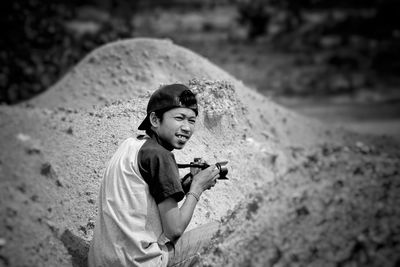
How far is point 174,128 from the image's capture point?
9.24ft

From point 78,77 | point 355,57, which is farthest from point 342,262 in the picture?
point 355,57

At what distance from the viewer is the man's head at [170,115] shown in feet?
9.23

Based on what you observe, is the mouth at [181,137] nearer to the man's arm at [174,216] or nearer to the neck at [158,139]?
the neck at [158,139]

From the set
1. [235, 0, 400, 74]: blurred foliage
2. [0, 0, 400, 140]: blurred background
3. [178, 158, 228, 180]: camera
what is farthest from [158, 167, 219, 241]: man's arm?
[235, 0, 400, 74]: blurred foliage

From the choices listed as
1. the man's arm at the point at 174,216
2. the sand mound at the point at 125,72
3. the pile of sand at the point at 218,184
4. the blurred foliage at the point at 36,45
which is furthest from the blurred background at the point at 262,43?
the man's arm at the point at 174,216

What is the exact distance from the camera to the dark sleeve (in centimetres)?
250

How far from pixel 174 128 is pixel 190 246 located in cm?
69

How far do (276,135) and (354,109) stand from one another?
15.9ft

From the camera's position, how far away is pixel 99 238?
8.73ft

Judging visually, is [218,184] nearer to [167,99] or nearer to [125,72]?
[167,99]

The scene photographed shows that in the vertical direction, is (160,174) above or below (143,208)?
above

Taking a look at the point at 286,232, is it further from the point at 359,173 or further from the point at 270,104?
the point at 270,104

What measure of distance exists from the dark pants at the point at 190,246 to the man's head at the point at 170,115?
534 mm

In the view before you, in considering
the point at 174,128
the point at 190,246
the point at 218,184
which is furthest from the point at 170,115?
the point at 218,184
